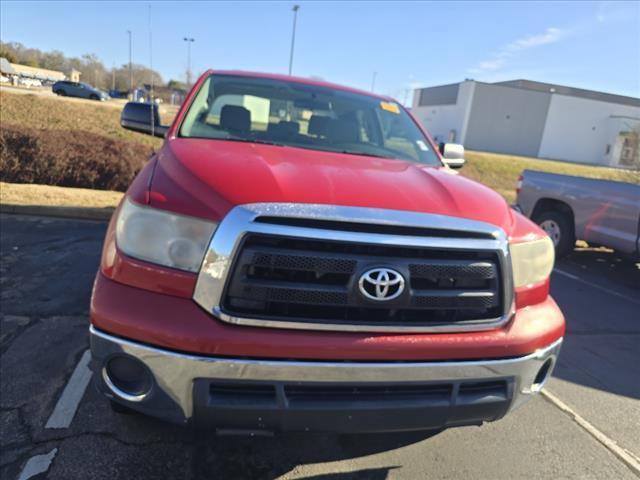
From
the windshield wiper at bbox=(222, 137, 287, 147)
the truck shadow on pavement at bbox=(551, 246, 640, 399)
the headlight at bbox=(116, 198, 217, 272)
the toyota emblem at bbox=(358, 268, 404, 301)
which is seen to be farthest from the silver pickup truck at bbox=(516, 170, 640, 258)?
the headlight at bbox=(116, 198, 217, 272)

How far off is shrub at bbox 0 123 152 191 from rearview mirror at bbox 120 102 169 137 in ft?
21.3

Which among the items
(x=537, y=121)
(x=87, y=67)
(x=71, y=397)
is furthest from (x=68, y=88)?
(x=537, y=121)

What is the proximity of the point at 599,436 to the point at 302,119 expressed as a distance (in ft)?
9.20

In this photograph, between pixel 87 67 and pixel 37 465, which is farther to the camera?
pixel 87 67

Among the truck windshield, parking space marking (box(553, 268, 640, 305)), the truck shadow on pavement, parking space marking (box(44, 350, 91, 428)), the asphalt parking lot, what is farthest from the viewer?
parking space marking (box(553, 268, 640, 305))

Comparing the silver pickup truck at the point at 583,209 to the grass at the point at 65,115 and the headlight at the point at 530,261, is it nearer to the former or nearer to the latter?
the headlight at the point at 530,261

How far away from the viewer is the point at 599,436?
2932 millimetres

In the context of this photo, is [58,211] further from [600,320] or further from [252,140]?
[600,320]

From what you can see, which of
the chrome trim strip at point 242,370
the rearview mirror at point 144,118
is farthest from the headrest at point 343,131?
the chrome trim strip at point 242,370

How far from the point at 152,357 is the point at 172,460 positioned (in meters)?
0.88

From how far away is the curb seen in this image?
291 inches

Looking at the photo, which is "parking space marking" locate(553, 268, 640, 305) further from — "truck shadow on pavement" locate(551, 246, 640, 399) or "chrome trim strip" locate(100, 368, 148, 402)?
"chrome trim strip" locate(100, 368, 148, 402)

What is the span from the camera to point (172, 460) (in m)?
2.35

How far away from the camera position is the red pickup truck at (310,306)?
1.77 metres
